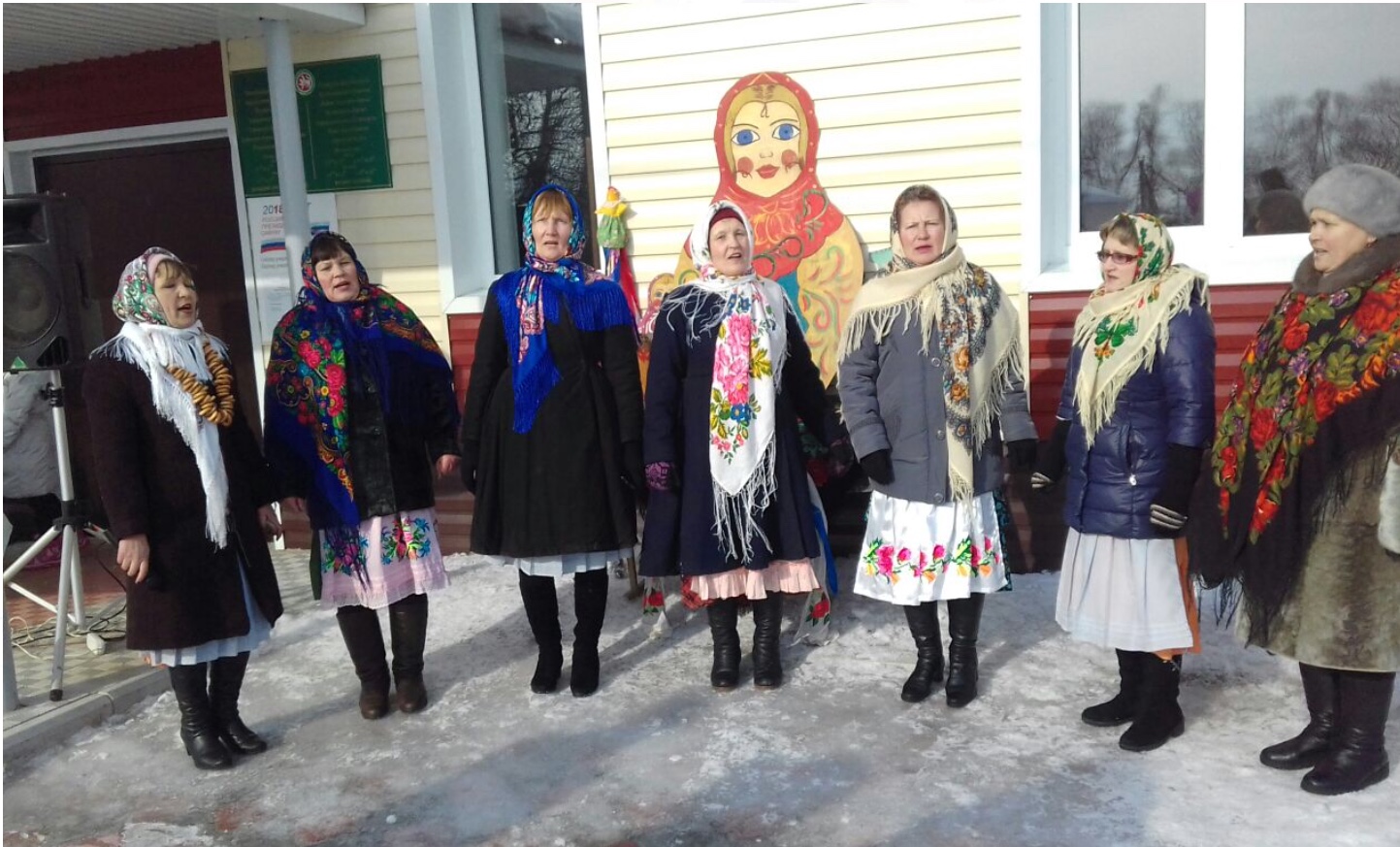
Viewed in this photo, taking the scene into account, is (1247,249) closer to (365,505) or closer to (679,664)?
(679,664)

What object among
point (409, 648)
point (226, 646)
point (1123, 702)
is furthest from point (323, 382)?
point (1123, 702)

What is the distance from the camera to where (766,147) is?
505cm

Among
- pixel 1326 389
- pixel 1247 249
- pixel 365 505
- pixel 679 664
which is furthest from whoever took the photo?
pixel 1247 249

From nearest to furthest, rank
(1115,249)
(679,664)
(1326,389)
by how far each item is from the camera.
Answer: (1326,389), (1115,249), (679,664)

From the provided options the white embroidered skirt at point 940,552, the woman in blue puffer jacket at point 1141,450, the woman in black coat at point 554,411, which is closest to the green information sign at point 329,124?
the woman in black coat at point 554,411

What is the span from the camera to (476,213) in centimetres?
588

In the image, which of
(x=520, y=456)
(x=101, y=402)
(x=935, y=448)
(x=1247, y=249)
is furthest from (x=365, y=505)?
(x=1247, y=249)

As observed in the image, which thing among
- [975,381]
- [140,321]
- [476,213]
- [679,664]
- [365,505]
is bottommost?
[679,664]

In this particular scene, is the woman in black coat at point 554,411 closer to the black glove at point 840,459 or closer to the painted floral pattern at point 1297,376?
the black glove at point 840,459

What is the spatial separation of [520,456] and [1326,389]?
7.65 feet

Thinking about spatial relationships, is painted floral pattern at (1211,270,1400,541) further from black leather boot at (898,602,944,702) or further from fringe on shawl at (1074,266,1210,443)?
black leather boot at (898,602,944,702)

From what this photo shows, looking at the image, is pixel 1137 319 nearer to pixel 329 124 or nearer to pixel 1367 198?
pixel 1367 198

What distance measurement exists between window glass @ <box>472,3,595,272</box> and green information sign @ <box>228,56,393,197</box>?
1.91ft

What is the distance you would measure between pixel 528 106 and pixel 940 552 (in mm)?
3635
